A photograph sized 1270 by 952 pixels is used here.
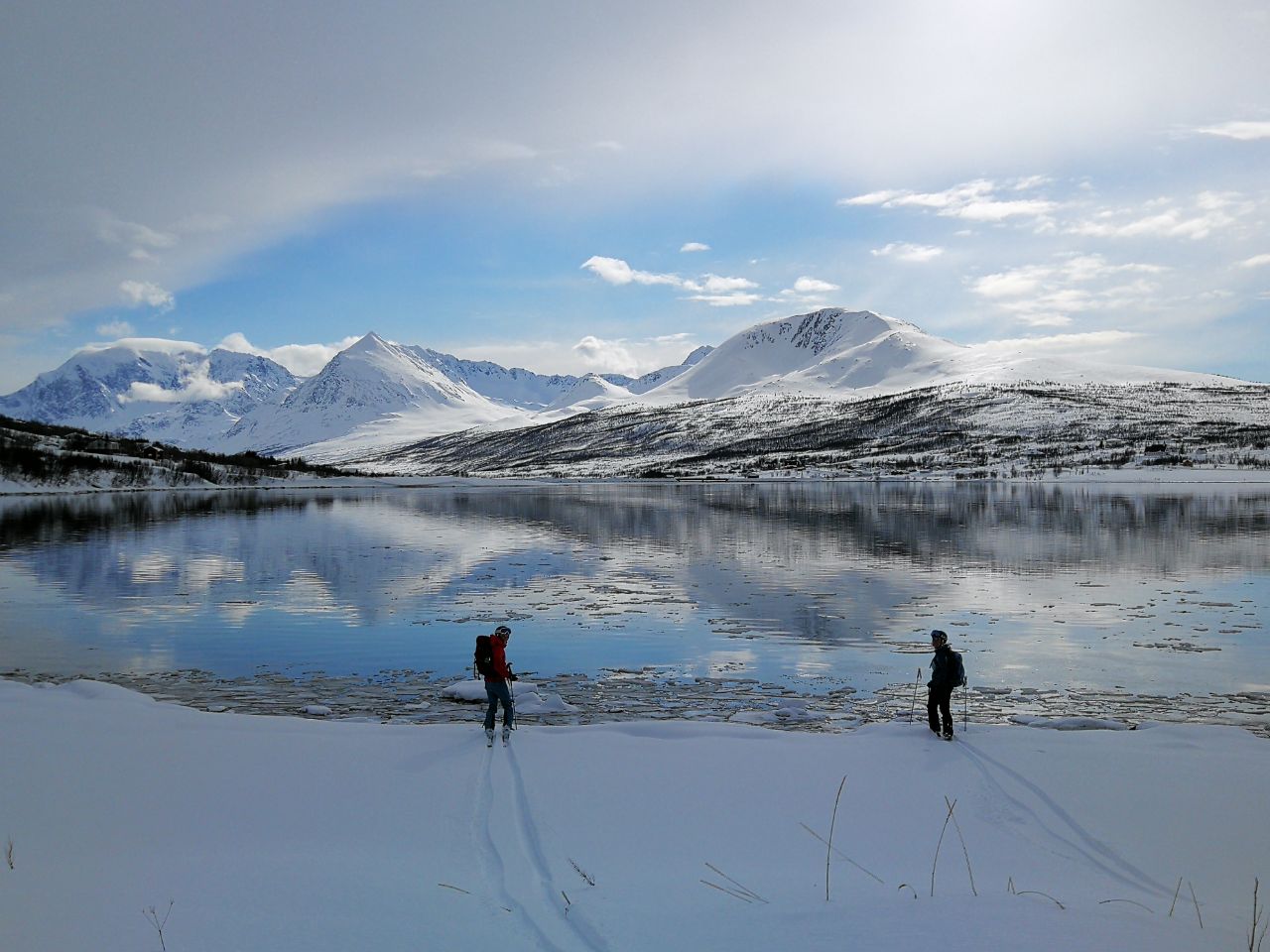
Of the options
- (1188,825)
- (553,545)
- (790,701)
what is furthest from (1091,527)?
(1188,825)

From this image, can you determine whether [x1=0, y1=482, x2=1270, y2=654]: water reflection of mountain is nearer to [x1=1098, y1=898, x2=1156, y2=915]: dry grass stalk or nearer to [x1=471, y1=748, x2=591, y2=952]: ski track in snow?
[x1=471, y1=748, x2=591, y2=952]: ski track in snow

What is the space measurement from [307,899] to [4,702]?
940cm

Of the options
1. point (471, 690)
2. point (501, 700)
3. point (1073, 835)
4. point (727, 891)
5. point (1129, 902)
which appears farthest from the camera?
point (471, 690)

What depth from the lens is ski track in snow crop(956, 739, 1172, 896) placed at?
7758 millimetres

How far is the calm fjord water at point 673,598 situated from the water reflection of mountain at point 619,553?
0.57 feet

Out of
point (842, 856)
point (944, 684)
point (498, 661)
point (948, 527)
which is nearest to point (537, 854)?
point (842, 856)

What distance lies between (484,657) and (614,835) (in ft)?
14.3

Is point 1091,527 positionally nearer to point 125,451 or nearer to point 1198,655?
point 1198,655

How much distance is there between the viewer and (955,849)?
8461 mm

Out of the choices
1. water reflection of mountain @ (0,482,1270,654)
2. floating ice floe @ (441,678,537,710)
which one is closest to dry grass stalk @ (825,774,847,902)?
floating ice floe @ (441,678,537,710)

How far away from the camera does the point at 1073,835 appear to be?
8.73 meters

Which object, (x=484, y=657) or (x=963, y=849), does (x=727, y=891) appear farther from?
(x=484, y=657)

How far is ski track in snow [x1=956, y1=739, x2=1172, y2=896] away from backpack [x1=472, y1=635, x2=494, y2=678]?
665cm

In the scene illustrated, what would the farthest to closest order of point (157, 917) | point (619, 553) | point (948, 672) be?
point (619, 553) < point (948, 672) < point (157, 917)
